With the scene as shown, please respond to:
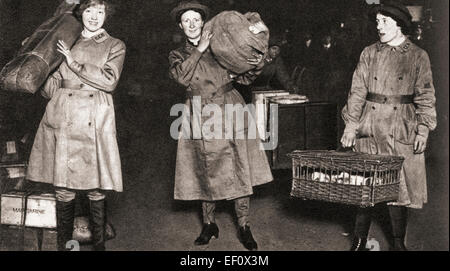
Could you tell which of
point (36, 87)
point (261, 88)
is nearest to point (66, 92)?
point (36, 87)

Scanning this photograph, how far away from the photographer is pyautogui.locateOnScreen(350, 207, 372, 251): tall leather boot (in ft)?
14.3

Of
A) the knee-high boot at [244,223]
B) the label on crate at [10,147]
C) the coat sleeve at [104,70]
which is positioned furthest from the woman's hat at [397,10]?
the label on crate at [10,147]

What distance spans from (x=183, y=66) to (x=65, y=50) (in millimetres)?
912

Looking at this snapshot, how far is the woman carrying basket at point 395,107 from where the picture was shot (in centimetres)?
416

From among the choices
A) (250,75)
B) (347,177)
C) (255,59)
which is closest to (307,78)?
(250,75)

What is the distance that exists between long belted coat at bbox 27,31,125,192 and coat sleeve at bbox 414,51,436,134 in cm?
232

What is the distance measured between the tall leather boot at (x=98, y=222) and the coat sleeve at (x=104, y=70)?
92cm

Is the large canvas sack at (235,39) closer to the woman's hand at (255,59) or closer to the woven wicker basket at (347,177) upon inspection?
the woman's hand at (255,59)

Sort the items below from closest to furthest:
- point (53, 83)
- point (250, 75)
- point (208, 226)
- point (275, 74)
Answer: point (53, 83), point (250, 75), point (208, 226), point (275, 74)

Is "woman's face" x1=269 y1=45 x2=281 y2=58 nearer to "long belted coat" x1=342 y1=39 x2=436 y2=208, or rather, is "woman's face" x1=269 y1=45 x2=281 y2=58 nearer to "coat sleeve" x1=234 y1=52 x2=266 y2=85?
"coat sleeve" x1=234 y1=52 x2=266 y2=85

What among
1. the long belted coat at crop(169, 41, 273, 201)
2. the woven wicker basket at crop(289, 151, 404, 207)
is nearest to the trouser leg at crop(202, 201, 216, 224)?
the long belted coat at crop(169, 41, 273, 201)

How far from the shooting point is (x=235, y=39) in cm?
427

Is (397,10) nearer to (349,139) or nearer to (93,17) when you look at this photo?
(349,139)
